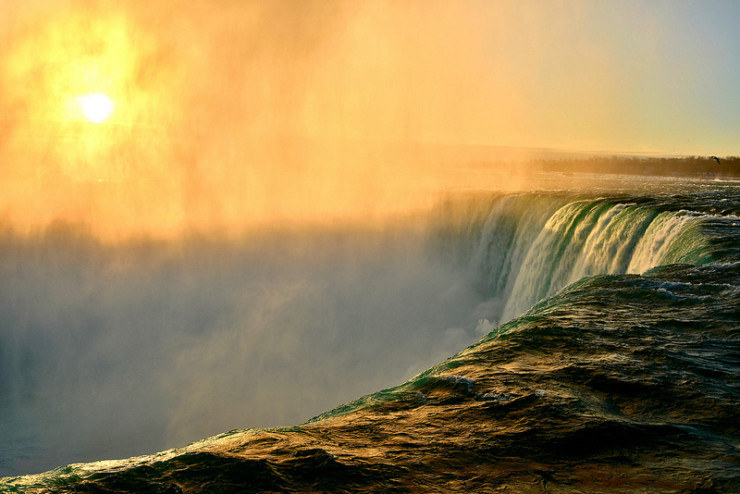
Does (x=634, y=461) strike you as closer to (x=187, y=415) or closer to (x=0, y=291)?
(x=187, y=415)

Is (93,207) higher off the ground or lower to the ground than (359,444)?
higher

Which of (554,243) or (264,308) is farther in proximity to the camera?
(264,308)

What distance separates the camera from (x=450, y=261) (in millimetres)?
30375

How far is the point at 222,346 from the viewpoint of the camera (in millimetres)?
23375

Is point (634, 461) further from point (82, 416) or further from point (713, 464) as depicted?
point (82, 416)

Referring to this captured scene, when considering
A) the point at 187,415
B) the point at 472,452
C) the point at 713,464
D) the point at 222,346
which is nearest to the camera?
the point at 713,464

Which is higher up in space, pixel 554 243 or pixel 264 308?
pixel 554 243

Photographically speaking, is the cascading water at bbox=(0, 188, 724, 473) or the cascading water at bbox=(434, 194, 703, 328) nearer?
the cascading water at bbox=(434, 194, 703, 328)

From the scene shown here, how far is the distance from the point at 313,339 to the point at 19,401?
1130cm

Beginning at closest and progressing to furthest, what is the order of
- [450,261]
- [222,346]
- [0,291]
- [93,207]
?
[222,346], [0,291], [450,261], [93,207]

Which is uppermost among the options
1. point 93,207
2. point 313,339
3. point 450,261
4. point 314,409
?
point 93,207

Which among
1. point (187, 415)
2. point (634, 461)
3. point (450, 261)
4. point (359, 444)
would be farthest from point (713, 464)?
point (450, 261)

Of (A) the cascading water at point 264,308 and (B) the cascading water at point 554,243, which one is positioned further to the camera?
(A) the cascading water at point 264,308

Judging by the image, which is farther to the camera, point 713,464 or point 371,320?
point 371,320
